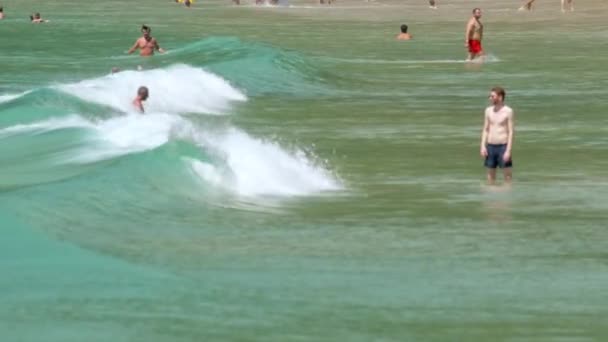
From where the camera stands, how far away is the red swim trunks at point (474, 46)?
48219 mm

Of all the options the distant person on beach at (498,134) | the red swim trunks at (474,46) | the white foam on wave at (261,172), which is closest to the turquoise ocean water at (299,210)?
the white foam on wave at (261,172)

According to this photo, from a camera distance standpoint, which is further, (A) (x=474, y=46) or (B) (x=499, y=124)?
(A) (x=474, y=46)

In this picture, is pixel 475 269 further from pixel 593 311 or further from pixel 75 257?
pixel 75 257

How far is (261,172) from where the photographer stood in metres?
23.5

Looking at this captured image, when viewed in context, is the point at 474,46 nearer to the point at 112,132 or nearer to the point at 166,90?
the point at 166,90

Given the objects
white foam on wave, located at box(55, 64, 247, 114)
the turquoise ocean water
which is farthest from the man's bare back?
white foam on wave, located at box(55, 64, 247, 114)

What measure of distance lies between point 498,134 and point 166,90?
1955cm

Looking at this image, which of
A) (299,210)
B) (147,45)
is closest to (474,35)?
(147,45)

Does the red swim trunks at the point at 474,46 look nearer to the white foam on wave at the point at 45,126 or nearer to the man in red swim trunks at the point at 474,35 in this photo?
the man in red swim trunks at the point at 474,35

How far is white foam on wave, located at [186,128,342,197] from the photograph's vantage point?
2256cm

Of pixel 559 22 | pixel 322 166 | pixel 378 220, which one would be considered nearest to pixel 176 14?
pixel 559 22

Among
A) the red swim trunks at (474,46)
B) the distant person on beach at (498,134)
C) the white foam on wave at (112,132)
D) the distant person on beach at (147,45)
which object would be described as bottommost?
the distant person on beach at (147,45)

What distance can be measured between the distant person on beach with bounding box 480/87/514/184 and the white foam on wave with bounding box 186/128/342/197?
6.49 ft

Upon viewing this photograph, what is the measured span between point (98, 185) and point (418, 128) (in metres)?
11.6
